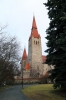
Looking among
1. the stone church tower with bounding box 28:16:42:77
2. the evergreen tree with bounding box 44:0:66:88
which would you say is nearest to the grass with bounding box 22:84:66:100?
the evergreen tree with bounding box 44:0:66:88

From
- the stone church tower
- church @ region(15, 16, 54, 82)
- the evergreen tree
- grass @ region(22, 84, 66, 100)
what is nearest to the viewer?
the evergreen tree

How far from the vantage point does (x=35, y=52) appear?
276 feet

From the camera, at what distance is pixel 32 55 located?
270 feet

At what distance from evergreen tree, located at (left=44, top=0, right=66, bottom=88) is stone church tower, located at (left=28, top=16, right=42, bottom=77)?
63330 millimetres

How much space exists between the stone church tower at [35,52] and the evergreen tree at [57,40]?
63.3m

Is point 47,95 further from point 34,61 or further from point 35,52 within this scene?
point 35,52

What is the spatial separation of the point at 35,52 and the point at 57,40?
235 ft

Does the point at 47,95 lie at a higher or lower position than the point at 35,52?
lower

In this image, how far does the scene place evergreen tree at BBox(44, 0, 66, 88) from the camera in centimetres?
1266

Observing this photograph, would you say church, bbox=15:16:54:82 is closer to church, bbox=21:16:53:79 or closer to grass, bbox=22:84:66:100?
church, bbox=21:16:53:79

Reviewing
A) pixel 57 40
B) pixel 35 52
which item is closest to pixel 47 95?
pixel 57 40

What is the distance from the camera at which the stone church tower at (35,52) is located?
80125 mm

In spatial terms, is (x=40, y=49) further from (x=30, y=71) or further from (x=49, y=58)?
(x=49, y=58)

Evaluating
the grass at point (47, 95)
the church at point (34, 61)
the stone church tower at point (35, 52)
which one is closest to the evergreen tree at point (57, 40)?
the grass at point (47, 95)
